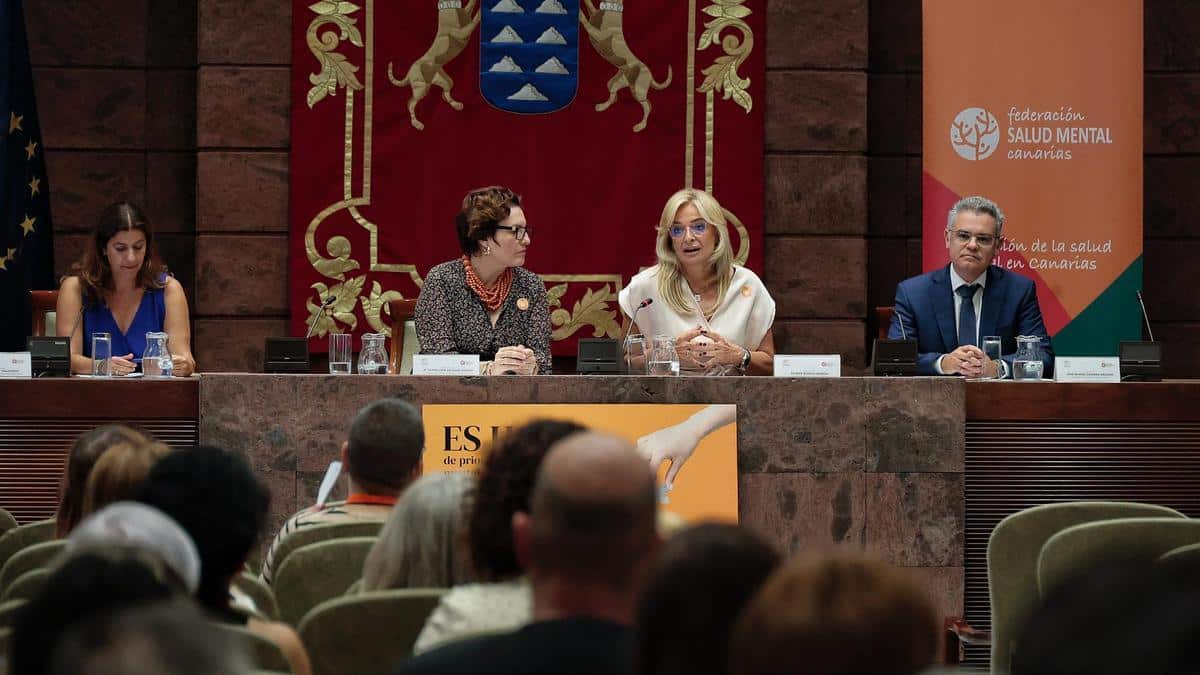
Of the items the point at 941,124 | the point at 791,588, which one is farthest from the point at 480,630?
the point at 941,124

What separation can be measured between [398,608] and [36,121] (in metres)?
4.98

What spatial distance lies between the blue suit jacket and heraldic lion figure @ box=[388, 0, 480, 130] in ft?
8.30

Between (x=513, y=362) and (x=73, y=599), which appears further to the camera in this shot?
(x=513, y=362)

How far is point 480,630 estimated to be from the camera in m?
1.87

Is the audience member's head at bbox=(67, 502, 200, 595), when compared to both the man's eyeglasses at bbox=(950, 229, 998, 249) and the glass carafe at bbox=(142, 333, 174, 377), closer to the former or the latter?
the glass carafe at bbox=(142, 333, 174, 377)

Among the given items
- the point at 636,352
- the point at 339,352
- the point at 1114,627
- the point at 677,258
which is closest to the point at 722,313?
the point at 677,258

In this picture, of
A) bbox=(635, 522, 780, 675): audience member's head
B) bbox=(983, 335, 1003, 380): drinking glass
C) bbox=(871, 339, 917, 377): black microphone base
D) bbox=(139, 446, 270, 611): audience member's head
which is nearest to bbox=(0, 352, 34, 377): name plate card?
bbox=(139, 446, 270, 611): audience member's head

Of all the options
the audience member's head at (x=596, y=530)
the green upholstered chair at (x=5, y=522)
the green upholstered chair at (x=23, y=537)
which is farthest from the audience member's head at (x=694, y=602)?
the green upholstered chair at (x=5, y=522)

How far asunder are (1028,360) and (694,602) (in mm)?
3697

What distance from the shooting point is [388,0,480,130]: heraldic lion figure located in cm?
657

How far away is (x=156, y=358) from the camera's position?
15.2 ft

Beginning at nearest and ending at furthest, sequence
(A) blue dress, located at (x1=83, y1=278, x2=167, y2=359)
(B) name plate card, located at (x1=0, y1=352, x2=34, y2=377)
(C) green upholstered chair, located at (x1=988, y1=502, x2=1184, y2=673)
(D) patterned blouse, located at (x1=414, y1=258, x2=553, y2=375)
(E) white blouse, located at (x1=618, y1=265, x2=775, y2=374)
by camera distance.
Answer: (C) green upholstered chair, located at (x1=988, y1=502, x2=1184, y2=673)
(B) name plate card, located at (x1=0, y1=352, x2=34, y2=377)
(D) patterned blouse, located at (x1=414, y1=258, x2=553, y2=375)
(E) white blouse, located at (x1=618, y1=265, x2=775, y2=374)
(A) blue dress, located at (x1=83, y1=278, x2=167, y2=359)

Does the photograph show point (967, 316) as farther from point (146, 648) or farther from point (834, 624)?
point (146, 648)

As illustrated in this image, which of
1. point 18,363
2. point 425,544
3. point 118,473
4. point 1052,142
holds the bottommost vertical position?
point 425,544
